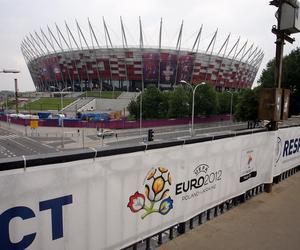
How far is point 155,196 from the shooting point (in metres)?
4.76

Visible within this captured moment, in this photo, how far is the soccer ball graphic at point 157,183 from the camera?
4566mm

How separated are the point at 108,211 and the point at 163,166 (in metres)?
1.34

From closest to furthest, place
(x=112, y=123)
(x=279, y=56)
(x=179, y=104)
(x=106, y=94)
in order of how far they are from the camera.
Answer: (x=279, y=56)
(x=112, y=123)
(x=179, y=104)
(x=106, y=94)

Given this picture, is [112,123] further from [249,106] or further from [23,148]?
[249,106]

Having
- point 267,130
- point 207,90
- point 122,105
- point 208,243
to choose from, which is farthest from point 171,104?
point 208,243

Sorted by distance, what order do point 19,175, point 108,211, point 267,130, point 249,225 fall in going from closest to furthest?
point 19,175, point 108,211, point 249,225, point 267,130

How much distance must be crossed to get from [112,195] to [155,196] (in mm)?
1060

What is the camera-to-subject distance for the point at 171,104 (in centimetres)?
5634

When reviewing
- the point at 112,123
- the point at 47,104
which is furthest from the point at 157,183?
the point at 47,104

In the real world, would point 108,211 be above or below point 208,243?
above

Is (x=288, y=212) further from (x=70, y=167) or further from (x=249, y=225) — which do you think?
(x=70, y=167)

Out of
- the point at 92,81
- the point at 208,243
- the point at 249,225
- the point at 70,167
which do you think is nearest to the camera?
the point at 70,167

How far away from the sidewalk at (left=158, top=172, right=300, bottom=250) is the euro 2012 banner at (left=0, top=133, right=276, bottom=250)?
1.48 feet

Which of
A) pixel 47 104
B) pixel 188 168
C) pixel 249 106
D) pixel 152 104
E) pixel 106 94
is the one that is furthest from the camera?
pixel 106 94
